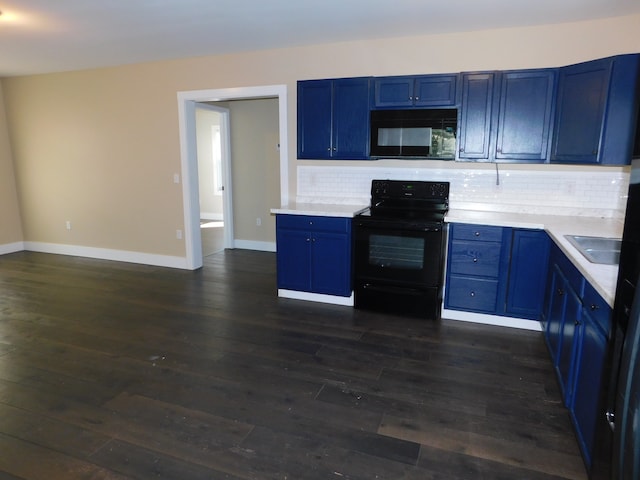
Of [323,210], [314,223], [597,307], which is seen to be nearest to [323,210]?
[323,210]

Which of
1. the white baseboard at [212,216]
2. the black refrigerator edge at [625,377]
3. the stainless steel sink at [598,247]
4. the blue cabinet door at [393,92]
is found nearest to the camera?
the black refrigerator edge at [625,377]

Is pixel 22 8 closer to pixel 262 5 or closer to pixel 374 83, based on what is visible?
pixel 262 5

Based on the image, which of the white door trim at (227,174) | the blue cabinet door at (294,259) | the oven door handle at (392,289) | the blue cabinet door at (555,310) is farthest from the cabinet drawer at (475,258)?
the white door trim at (227,174)

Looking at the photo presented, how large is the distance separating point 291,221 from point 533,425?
2.56 m

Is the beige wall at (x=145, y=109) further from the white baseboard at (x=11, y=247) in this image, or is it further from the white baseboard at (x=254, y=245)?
the white baseboard at (x=254, y=245)

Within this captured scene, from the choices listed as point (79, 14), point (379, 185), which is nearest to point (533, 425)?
point (379, 185)

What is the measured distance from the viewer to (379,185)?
4.11 metres

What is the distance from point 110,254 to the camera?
5.77 meters

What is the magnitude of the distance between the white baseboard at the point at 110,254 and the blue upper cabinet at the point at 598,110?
4346 mm

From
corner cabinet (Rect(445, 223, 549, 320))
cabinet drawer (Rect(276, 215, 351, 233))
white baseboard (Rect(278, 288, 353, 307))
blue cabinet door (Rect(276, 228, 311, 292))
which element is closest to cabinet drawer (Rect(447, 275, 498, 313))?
corner cabinet (Rect(445, 223, 549, 320))

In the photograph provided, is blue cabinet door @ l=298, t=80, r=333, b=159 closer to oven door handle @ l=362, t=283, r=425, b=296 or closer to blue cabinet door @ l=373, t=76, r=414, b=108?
blue cabinet door @ l=373, t=76, r=414, b=108

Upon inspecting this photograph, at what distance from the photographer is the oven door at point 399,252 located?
139 inches

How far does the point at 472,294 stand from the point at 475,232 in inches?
21.3

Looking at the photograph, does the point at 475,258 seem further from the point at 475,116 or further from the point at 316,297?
the point at 316,297
